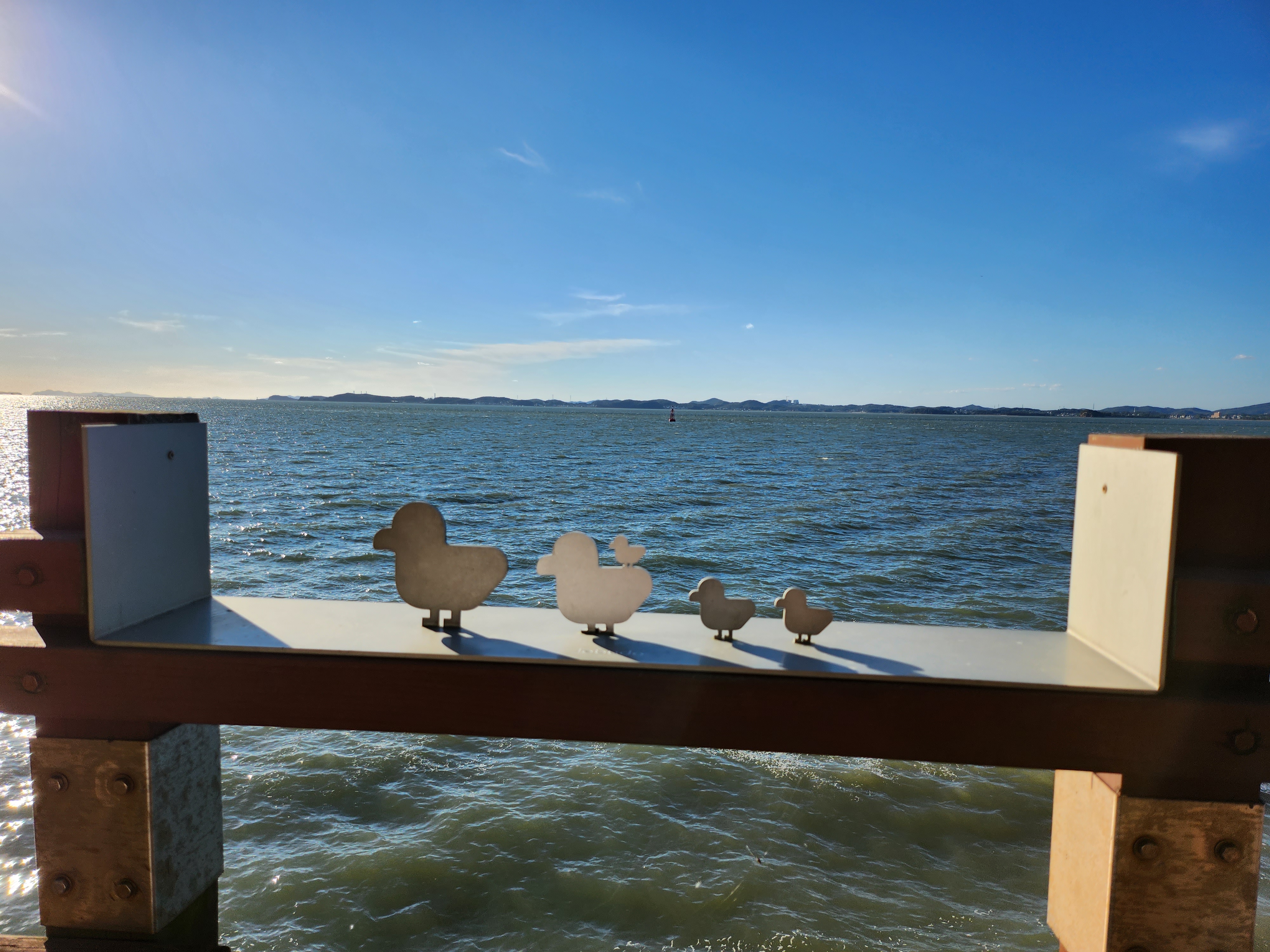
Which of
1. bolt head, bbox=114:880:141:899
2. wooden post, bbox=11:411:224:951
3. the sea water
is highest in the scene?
wooden post, bbox=11:411:224:951

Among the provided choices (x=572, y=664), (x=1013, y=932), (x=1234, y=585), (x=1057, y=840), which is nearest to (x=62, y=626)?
(x=572, y=664)

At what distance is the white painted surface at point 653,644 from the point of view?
294cm

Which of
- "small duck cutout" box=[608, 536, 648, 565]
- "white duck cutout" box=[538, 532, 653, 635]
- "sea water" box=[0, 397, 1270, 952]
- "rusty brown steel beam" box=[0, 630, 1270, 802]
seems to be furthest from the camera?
"sea water" box=[0, 397, 1270, 952]

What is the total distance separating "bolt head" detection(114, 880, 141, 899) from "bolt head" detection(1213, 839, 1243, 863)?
4325 millimetres

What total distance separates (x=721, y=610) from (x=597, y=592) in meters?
0.55

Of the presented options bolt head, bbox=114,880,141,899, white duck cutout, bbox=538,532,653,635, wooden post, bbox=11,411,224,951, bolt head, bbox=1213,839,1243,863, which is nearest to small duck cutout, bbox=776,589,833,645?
white duck cutout, bbox=538,532,653,635

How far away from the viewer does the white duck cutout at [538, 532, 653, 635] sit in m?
3.33

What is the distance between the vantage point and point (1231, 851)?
9.11 feet

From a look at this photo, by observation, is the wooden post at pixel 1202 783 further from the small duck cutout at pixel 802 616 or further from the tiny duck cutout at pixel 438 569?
the tiny duck cutout at pixel 438 569

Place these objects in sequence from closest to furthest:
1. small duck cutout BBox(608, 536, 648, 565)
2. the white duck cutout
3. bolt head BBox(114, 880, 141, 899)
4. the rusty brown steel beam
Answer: the rusty brown steel beam < bolt head BBox(114, 880, 141, 899) < the white duck cutout < small duck cutout BBox(608, 536, 648, 565)

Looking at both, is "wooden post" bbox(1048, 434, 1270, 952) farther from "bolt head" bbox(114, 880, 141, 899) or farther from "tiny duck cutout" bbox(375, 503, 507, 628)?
"bolt head" bbox(114, 880, 141, 899)

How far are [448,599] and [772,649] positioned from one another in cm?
145

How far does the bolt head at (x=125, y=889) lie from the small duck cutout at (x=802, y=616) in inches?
118

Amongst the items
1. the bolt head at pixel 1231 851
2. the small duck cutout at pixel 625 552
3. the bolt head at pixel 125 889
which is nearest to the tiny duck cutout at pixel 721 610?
the small duck cutout at pixel 625 552
